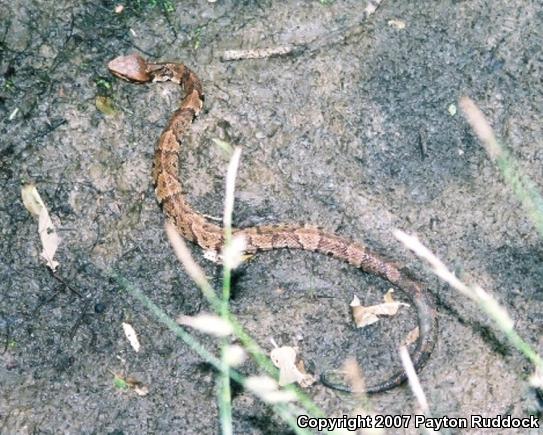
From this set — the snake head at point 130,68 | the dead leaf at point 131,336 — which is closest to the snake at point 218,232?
the snake head at point 130,68

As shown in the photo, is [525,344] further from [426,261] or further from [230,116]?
[230,116]

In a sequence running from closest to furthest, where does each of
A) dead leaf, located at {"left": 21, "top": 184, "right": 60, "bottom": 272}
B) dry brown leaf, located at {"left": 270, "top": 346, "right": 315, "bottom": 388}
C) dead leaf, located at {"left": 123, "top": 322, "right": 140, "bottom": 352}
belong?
dry brown leaf, located at {"left": 270, "top": 346, "right": 315, "bottom": 388}
dead leaf, located at {"left": 123, "top": 322, "right": 140, "bottom": 352}
dead leaf, located at {"left": 21, "top": 184, "right": 60, "bottom": 272}

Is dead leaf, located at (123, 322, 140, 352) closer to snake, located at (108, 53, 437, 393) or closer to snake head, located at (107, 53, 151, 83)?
snake, located at (108, 53, 437, 393)

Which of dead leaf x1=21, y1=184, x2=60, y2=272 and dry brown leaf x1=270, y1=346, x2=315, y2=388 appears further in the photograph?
dead leaf x1=21, y1=184, x2=60, y2=272

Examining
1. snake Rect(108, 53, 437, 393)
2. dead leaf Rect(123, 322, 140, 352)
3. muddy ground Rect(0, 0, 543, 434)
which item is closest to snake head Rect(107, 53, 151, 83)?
snake Rect(108, 53, 437, 393)

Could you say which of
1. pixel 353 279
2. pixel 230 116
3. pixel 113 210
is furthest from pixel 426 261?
pixel 113 210

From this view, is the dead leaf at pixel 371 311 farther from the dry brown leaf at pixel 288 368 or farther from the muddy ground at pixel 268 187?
the dry brown leaf at pixel 288 368

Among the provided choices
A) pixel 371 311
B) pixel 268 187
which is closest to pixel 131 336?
pixel 268 187
